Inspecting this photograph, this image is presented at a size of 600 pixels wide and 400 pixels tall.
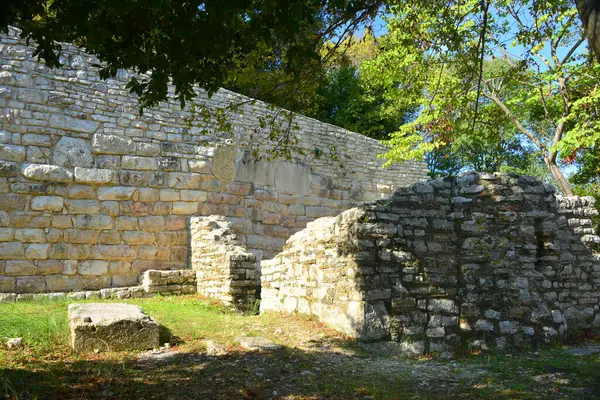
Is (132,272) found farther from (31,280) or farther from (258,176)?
(258,176)

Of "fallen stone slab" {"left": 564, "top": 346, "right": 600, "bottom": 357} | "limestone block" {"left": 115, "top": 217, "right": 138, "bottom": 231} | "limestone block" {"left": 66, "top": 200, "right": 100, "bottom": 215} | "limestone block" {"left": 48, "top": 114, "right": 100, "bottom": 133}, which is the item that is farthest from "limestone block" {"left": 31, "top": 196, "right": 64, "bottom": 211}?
"fallen stone slab" {"left": 564, "top": 346, "right": 600, "bottom": 357}

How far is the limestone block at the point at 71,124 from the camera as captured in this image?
9.93 meters

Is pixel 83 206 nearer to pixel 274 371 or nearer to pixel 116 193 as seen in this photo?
pixel 116 193

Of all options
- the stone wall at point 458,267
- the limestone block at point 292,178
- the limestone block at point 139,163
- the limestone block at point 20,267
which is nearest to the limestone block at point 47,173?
the limestone block at point 139,163

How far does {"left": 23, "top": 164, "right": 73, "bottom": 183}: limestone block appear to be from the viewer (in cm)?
953

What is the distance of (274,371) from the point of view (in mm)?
5004

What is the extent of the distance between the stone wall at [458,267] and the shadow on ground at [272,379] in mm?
775

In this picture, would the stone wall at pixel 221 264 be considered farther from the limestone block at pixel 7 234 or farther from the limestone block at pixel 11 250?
the limestone block at pixel 7 234

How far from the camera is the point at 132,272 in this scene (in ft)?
34.1

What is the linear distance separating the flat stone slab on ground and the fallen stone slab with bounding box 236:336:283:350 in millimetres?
952

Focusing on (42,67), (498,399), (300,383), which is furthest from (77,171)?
(498,399)

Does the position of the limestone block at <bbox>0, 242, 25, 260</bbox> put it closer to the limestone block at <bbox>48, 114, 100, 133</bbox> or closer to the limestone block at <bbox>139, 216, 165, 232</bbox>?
the limestone block at <bbox>139, 216, 165, 232</bbox>

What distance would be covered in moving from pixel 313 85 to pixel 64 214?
5582mm

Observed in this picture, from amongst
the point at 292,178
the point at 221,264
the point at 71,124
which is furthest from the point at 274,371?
the point at 292,178
